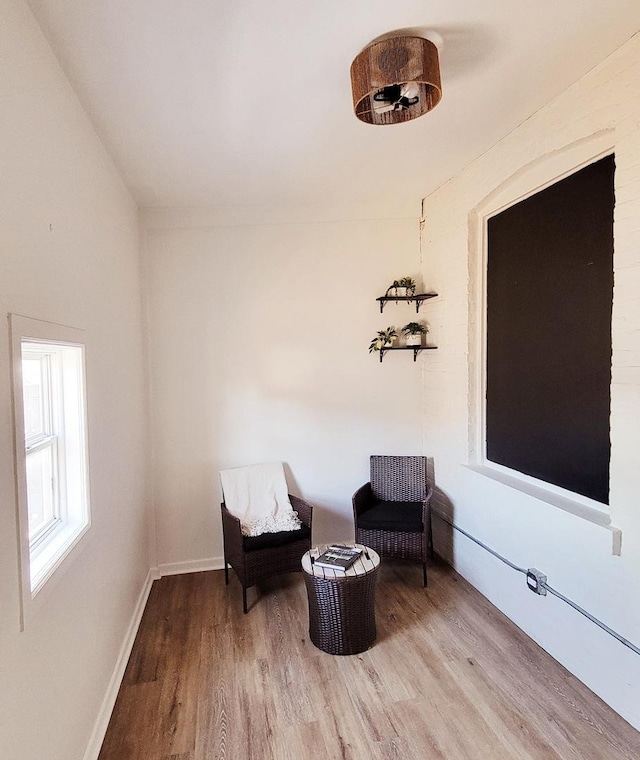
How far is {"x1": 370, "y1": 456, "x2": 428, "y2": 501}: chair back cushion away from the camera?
132 inches

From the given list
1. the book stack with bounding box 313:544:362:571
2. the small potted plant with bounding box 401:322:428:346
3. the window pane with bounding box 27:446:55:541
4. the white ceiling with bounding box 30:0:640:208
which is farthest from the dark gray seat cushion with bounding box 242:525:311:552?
the white ceiling with bounding box 30:0:640:208

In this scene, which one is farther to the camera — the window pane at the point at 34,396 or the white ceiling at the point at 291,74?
the window pane at the point at 34,396

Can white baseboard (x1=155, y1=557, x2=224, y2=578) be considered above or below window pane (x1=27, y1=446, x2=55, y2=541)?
below

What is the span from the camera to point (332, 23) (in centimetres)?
152

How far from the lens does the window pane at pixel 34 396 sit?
1.65 metres

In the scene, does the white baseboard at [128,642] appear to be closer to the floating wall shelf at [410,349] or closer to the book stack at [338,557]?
the book stack at [338,557]

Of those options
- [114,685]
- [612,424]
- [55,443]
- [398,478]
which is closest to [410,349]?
[398,478]

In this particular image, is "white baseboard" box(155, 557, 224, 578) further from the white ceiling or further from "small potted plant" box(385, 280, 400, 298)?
the white ceiling

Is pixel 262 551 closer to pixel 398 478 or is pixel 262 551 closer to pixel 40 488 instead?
pixel 398 478

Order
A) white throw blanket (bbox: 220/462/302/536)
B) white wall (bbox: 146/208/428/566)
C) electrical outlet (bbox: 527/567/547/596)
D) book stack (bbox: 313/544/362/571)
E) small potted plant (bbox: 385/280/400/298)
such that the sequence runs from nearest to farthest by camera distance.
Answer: electrical outlet (bbox: 527/567/547/596), book stack (bbox: 313/544/362/571), white throw blanket (bbox: 220/462/302/536), white wall (bbox: 146/208/428/566), small potted plant (bbox: 385/280/400/298)

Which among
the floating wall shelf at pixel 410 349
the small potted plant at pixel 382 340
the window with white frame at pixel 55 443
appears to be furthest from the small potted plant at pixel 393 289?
the window with white frame at pixel 55 443

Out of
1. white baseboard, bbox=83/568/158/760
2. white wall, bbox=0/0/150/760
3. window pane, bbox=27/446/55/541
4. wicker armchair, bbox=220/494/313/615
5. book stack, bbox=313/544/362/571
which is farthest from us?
wicker armchair, bbox=220/494/313/615

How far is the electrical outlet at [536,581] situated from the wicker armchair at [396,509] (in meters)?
0.72

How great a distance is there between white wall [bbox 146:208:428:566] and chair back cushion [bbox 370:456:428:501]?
0.14 metres
